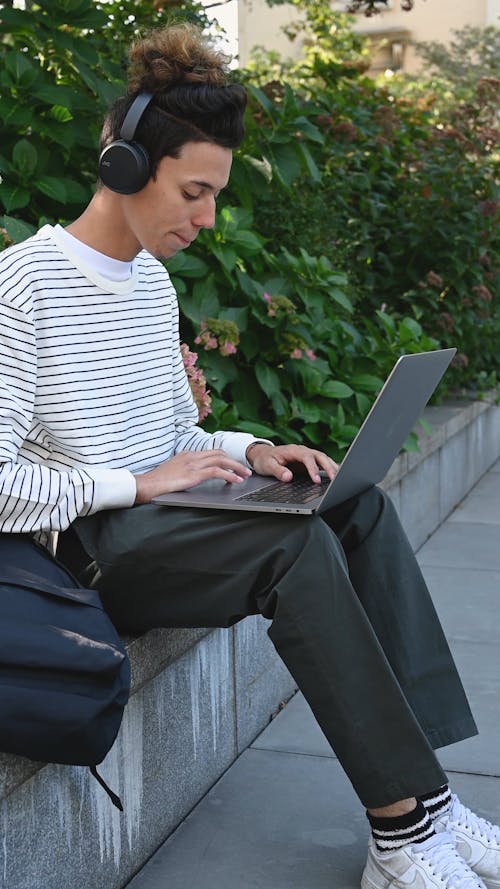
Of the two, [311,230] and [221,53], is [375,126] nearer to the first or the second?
[311,230]

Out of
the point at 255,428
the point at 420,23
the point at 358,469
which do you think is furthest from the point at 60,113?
the point at 420,23

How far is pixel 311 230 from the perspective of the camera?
17.3ft

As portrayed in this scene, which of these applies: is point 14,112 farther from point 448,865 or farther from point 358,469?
point 448,865

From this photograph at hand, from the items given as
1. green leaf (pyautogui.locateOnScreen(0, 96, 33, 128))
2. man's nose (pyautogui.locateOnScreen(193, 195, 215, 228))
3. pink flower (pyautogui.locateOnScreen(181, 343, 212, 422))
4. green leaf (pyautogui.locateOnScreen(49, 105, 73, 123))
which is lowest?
pink flower (pyautogui.locateOnScreen(181, 343, 212, 422))

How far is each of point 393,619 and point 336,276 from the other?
2.27 m

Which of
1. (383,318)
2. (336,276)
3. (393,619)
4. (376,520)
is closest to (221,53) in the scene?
(376,520)

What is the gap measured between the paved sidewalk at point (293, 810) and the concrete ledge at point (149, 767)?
0.16ft

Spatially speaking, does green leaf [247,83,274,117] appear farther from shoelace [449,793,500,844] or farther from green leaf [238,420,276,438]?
shoelace [449,793,500,844]

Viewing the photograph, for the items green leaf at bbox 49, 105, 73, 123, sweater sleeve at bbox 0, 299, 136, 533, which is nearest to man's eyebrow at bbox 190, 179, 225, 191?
sweater sleeve at bbox 0, 299, 136, 533

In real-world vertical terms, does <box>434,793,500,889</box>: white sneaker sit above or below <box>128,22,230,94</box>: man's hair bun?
below

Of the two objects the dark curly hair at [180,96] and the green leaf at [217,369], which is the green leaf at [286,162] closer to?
the green leaf at [217,369]

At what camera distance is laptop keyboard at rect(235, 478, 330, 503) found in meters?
2.32

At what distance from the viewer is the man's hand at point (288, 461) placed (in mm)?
2609

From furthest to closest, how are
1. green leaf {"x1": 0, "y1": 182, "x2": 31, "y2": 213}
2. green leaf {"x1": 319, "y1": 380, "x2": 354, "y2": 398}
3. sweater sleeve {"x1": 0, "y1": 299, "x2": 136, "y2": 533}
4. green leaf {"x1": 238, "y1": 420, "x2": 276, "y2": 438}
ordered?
green leaf {"x1": 319, "y1": 380, "x2": 354, "y2": 398}, green leaf {"x1": 238, "y1": 420, "x2": 276, "y2": 438}, green leaf {"x1": 0, "y1": 182, "x2": 31, "y2": 213}, sweater sleeve {"x1": 0, "y1": 299, "x2": 136, "y2": 533}
